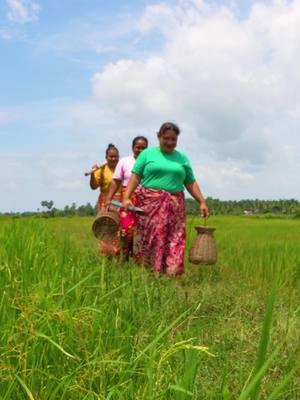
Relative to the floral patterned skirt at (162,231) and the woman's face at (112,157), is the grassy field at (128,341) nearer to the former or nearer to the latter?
the floral patterned skirt at (162,231)

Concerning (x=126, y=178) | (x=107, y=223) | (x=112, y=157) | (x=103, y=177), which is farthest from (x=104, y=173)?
(x=107, y=223)

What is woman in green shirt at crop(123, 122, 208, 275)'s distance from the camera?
4.45 metres

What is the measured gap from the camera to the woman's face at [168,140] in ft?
14.4

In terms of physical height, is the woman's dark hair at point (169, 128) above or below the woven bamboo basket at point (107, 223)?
above

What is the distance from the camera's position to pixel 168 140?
14.4 feet

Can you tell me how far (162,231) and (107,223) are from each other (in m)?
0.84

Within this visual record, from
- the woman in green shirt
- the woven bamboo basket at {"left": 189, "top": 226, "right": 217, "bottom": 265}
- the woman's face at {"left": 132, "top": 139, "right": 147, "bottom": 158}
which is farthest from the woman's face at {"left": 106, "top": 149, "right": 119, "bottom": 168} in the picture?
the woven bamboo basket at {"left": 189, "top": 226, "right": 217, "bottom": 265}

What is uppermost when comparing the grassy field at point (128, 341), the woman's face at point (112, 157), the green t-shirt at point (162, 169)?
the woman's face at point (112, 157)

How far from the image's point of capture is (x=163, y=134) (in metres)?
4.42

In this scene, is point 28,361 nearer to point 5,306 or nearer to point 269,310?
point 5,306

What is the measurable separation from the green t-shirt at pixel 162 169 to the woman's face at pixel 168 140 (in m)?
0.06

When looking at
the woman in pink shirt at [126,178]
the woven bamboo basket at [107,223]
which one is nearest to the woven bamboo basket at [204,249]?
the woman in pink shirt at [126,178]

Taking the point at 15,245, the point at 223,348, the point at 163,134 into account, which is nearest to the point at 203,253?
the point at 163,134

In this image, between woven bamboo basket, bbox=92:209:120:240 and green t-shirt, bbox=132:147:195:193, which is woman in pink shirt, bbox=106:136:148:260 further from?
green t-shirt, bbox=132:147:195:193
